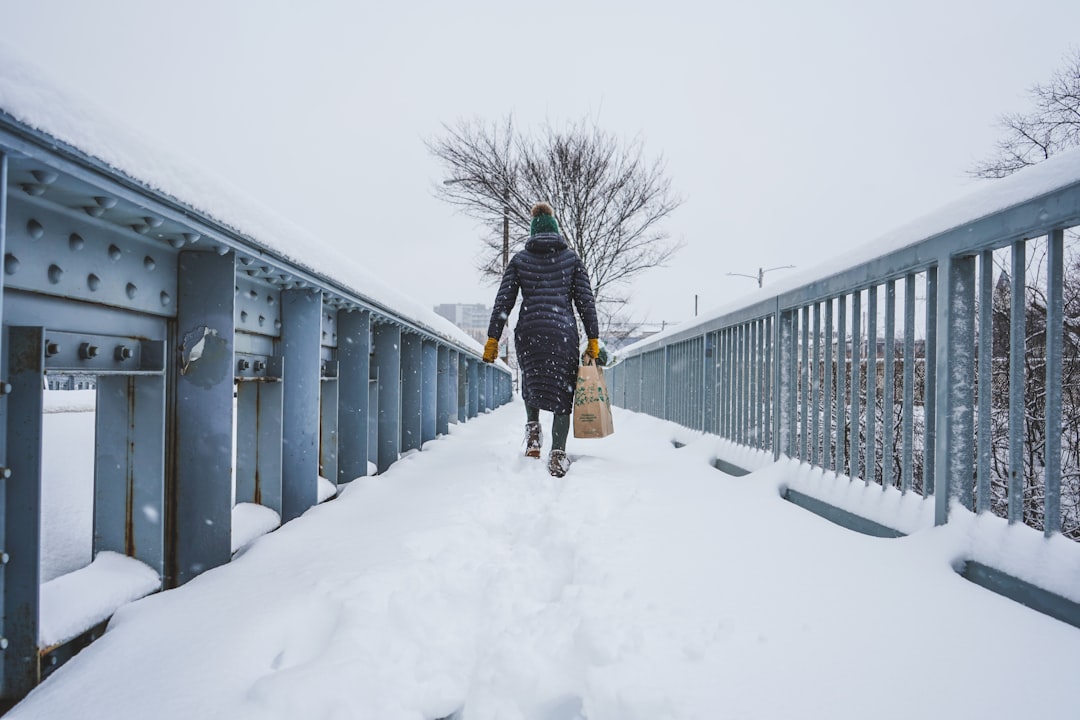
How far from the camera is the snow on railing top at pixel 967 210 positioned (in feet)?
4.81

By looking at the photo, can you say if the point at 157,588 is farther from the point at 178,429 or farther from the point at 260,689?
the point at 260,689

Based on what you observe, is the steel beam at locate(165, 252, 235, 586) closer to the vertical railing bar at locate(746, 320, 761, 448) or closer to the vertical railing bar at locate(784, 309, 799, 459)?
the vertical railing bar at locate(784, 309, 799, 459)

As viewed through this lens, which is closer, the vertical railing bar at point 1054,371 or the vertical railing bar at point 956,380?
the vertical railing bar at point 1054,371

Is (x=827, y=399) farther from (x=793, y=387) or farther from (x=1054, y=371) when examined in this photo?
(x=1054, y=371)

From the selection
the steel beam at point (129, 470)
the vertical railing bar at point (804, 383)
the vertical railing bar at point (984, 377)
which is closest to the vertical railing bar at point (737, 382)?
the vertical railing bar at point (804, 383)

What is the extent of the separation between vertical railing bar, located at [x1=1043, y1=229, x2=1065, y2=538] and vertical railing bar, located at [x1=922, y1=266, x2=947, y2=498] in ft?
1.55

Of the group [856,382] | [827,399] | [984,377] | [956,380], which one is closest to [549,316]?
[827,399]

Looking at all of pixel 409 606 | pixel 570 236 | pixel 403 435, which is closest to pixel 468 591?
pixel 409 606

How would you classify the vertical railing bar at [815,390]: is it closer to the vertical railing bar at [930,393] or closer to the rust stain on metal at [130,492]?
the vertical railing bar at [930,393]

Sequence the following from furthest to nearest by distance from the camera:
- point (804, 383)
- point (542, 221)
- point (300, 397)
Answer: point (542, 221), point (804, 383), point (300, 397)

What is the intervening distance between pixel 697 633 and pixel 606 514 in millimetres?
1183

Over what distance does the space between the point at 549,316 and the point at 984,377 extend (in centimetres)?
255

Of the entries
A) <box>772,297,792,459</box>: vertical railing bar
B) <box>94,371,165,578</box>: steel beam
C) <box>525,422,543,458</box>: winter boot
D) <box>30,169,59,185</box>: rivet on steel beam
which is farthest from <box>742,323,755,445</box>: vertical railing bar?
<box>30,169,59,185</box>: rivet on steel beam

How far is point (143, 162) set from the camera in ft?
4.60
